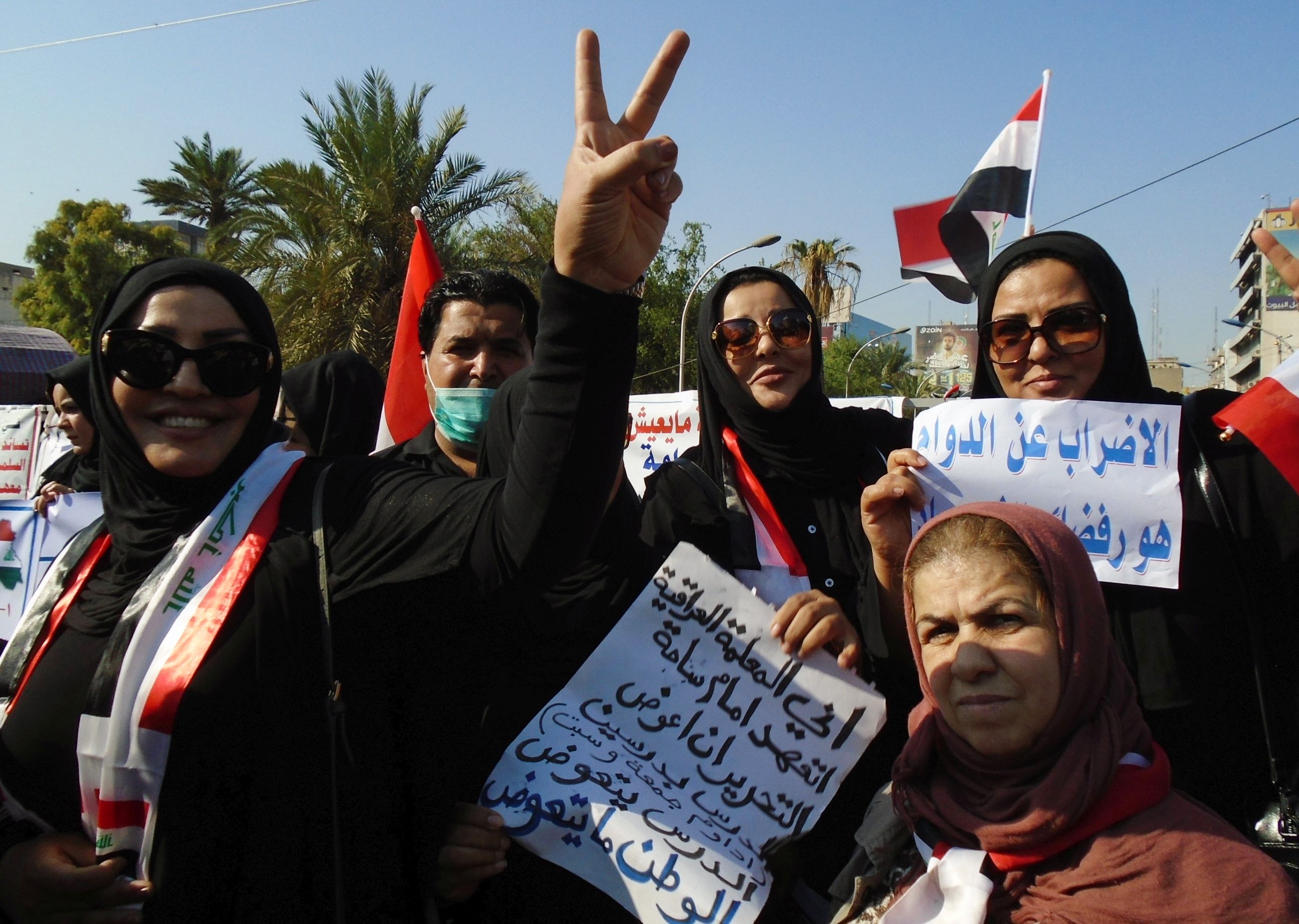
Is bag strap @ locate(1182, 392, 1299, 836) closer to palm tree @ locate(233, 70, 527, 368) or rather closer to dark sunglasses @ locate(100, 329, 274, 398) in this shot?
dark sunglasses @ locate(100, 329, 274, 398)

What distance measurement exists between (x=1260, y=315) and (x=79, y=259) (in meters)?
80.2

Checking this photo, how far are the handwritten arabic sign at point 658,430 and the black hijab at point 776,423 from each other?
5.56 meters

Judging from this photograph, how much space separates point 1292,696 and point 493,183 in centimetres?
1700

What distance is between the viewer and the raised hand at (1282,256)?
89.4 inches

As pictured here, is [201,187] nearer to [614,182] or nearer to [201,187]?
[201,187]

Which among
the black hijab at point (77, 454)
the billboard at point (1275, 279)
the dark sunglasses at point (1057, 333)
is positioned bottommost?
the black hijab at point (77, 454)

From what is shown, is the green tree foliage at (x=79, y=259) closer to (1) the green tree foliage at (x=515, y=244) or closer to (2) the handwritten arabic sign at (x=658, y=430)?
(1) the green tree foliage at (x=515, y=244)

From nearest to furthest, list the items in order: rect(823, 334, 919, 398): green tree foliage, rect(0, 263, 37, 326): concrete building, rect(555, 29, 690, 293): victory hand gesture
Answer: rect(555, 29, 690, 293): victory hand gesture
rect(0, 263, 37, 326): concrete building
rect(823, 334, 919, 398): green tree foliage

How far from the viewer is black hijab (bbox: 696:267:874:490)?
9.00 feet

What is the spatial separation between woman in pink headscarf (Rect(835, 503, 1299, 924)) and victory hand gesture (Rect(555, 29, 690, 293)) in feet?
2.70

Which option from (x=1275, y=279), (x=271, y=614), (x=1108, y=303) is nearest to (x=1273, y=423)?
(x=1108, y=303)

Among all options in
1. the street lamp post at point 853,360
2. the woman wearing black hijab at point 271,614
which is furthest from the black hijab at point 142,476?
the street lamp post at point 853,360

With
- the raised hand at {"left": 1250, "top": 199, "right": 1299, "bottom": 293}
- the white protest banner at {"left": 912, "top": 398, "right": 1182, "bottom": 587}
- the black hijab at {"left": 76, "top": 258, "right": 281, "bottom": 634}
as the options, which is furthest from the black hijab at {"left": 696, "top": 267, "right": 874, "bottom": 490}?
the black hijab at {"left": 76, "top": 258, "right": 281, "bottom": 634}

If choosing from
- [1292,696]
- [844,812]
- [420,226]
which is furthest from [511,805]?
[420,226]
